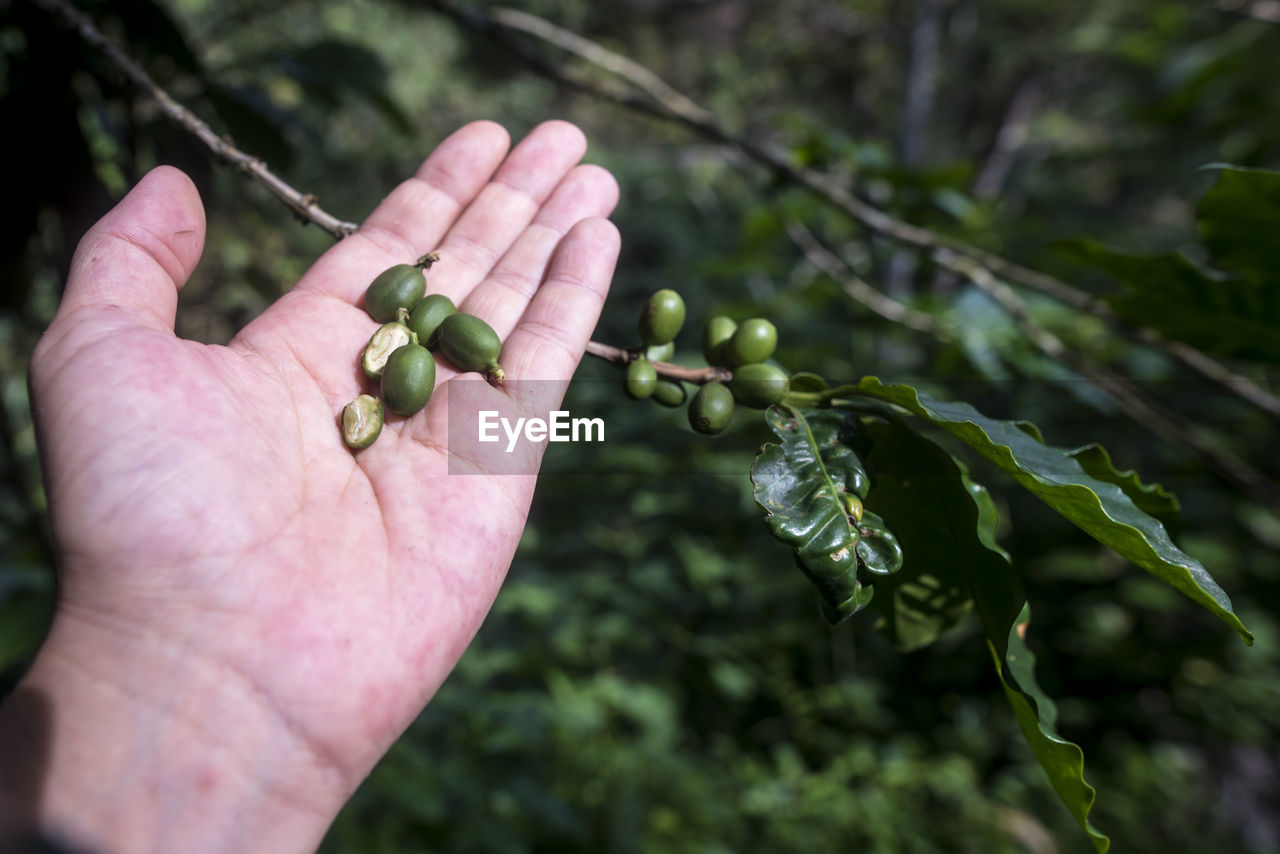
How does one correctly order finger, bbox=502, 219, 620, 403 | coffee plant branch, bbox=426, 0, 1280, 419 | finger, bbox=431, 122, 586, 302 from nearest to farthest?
finger, bbox=502, 219, 620, 403, finger, bbox=431, 122, 586, 302, coffee plant branch, bbox=426, 0, 1280, 419

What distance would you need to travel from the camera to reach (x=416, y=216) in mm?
2055

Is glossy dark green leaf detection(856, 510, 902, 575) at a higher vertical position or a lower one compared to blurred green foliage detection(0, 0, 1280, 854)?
higher

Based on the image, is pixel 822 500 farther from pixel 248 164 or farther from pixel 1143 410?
pixel 1143 410

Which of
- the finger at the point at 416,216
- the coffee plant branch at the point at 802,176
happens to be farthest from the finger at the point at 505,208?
the coffee plant branch at the point at 802,176

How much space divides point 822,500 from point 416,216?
4.89 ft

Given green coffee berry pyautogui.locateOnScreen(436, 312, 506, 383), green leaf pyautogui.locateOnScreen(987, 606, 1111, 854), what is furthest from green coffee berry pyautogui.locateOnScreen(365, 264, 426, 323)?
green leaf pyautogui.locateOnScreen(987, 606, 1111, 854)

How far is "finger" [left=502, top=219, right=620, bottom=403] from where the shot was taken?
171 cm

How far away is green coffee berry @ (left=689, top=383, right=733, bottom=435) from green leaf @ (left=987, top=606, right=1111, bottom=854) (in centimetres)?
67

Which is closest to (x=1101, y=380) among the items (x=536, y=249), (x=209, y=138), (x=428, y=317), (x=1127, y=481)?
(x=1127, y=481)

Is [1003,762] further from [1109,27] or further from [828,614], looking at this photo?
[1109,27]

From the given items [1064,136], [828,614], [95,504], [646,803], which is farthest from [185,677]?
[1064,136]

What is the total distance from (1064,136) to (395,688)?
10.2 meters

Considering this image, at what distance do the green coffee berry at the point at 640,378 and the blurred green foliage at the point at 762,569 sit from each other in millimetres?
1565

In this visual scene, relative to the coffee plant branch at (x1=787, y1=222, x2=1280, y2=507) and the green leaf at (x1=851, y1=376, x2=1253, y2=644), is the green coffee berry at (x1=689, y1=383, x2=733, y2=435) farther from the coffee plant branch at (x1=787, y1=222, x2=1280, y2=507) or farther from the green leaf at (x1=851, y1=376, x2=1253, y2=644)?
the coffee plant branch at (x1=787, y1=222, x2=1280, y2=507)
